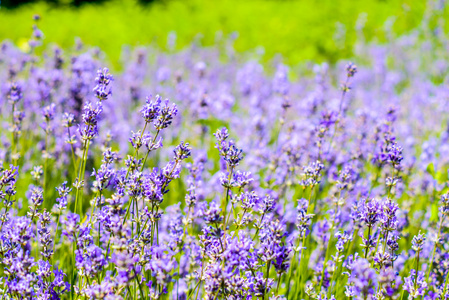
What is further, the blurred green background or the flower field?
the blurred green background

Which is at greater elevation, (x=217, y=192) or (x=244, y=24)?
(x=244, y=24)

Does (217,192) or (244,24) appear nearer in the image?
(217,192)

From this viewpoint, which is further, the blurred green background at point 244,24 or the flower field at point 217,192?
the blurred green background at point 244,24

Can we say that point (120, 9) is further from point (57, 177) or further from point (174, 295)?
point (174, 295)

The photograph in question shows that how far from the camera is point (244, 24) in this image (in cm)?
1269

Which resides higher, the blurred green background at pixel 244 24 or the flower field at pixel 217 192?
the blurred green background at pixel 244 24

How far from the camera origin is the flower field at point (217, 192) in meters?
1.63

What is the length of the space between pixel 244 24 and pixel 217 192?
10.1 meters

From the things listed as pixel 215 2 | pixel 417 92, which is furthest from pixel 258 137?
pixel 215 2

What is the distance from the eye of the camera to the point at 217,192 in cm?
360

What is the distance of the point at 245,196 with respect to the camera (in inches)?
68.5

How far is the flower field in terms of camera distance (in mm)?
1634

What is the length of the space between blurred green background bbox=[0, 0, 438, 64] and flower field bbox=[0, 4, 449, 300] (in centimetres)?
284

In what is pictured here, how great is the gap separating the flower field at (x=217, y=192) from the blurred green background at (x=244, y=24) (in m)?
→ 2.84
